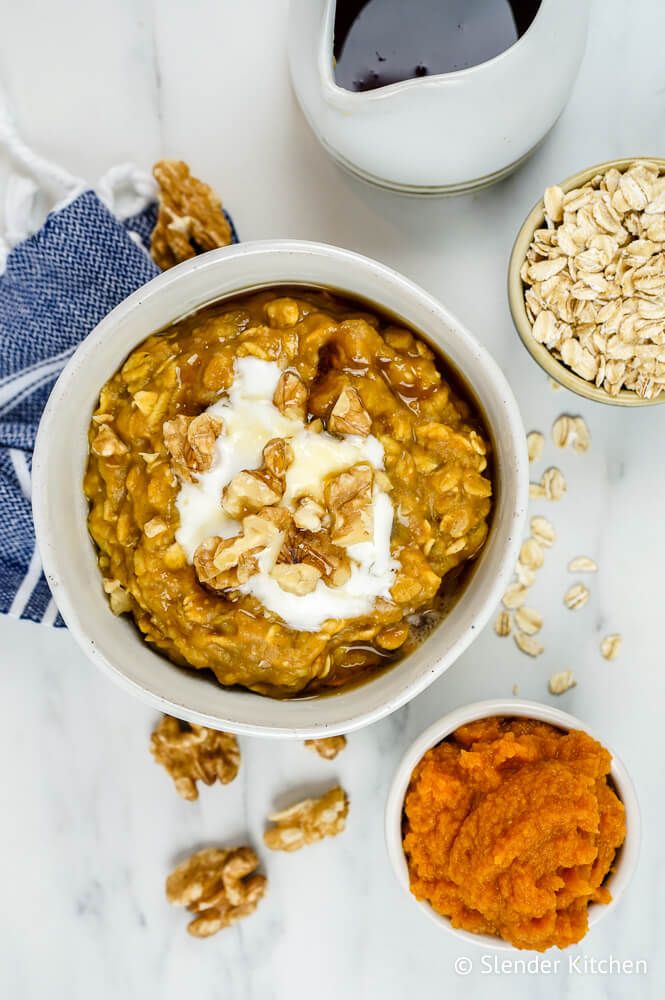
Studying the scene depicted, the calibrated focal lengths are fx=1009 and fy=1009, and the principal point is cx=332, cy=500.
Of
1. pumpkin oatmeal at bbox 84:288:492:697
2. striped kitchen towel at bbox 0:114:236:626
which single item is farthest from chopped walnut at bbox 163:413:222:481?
striped kitchen towel at bbox 0:114:236:626

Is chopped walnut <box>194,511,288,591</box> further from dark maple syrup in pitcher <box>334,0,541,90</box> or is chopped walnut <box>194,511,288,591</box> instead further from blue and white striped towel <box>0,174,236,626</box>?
dark maple syrup in pitcher <box>334,0,541,90</box>

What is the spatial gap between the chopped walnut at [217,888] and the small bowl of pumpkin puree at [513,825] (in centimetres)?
31

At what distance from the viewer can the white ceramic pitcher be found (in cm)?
130

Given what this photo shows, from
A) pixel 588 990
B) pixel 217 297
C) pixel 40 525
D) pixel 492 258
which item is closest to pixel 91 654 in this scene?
pixel 40 525

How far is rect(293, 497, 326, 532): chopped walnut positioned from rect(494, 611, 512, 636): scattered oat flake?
0.56m

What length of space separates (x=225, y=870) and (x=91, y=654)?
0.61 meters

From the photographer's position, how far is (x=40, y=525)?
1.31 m

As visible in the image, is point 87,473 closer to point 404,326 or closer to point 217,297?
point 217,297

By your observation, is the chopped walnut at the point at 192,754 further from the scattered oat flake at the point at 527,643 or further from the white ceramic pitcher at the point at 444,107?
the white ceramic pitcher at the point at 444,107

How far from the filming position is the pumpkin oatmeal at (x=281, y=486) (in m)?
1.25

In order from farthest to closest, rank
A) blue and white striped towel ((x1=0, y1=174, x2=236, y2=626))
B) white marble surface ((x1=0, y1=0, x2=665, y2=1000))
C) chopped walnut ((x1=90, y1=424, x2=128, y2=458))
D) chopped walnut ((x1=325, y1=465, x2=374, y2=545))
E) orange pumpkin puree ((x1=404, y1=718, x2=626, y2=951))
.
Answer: white marble surface ((x1=0, y1=0, x2=665, y2=1000))
blue and white striped towel ((x1=0, y1=174, x2=236, y2=626))
orange pumpkin puree ((x1=404, y1=718, x2=626, y2=951))
chopped walnut ((x1=90, y1=424, x2=128, y2=458))
chopped walnut ((x1=325, y1=465, x2=374, y2=545))

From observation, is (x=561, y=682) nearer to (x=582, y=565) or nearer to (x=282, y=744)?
(x=582, y=565)

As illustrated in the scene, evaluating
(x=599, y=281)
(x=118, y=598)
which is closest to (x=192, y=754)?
(x=118, y=598)

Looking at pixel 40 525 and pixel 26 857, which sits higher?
pixel 40 525
